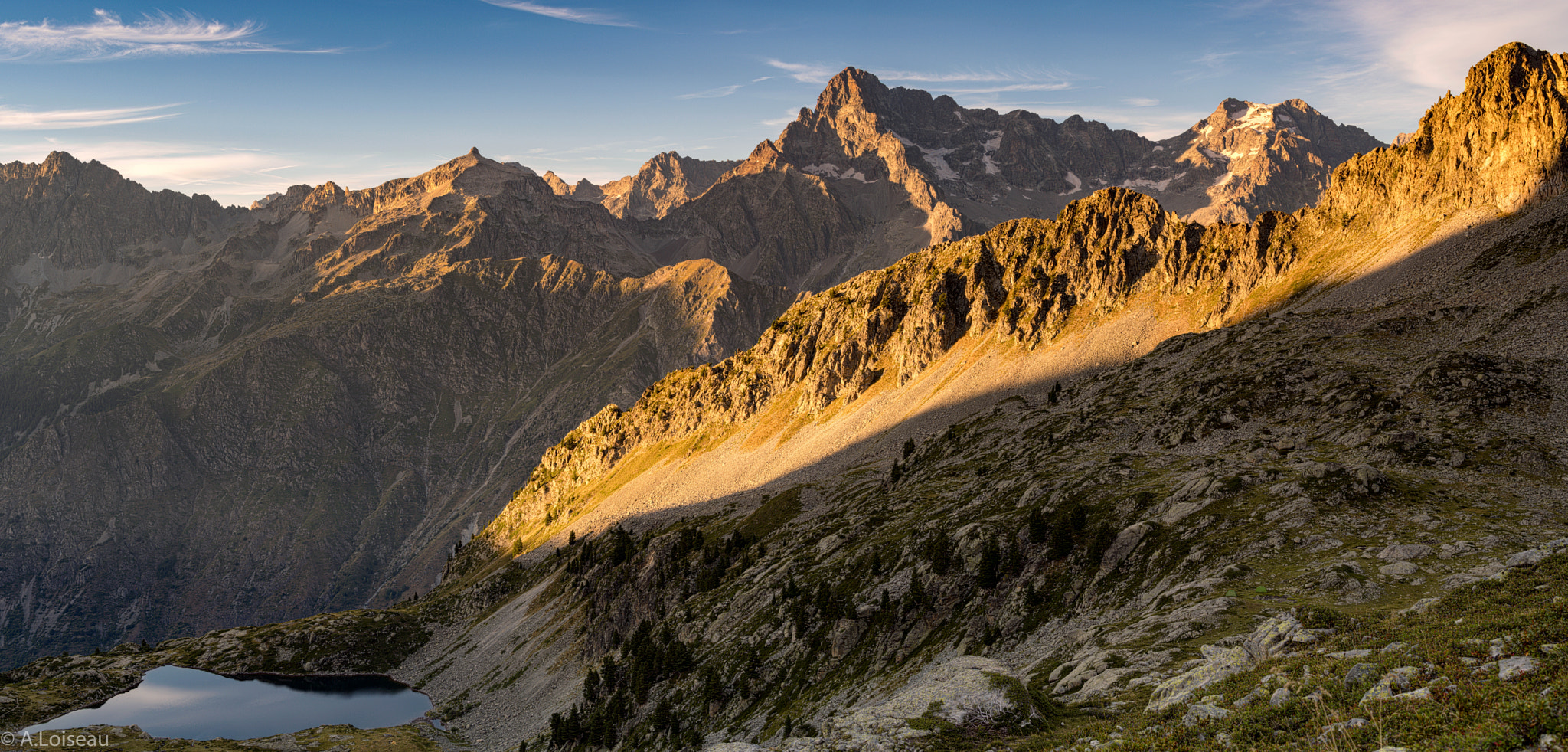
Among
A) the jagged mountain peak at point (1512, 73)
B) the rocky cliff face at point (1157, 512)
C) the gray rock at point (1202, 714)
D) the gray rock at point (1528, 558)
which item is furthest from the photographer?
the jagged mountain peak at point (1512, 73)

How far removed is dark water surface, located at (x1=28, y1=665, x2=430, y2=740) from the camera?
127188 mm

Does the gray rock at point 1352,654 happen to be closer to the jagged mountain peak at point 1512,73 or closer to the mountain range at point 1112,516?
the mountain range at point 1112,516

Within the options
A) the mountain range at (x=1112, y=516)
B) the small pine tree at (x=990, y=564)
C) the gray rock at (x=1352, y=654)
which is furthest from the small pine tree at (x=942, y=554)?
the gray rock at (x=1352, y=654)

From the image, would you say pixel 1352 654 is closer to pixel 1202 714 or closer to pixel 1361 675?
pixel 1361 675

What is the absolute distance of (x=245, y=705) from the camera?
474ft

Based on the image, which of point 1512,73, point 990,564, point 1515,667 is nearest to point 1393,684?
point 1515,667

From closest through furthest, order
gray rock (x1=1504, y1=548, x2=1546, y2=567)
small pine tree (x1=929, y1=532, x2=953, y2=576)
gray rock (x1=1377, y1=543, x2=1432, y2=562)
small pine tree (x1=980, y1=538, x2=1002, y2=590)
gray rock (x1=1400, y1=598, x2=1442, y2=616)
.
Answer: gray rock (x1=1400, y1=598, x2=1442, y2=616) < gray rock (x1=1504, y1=548, x2=1546, y2=567) < gray rock (x1=1377, y1=543, x2=1432, y2=562) < small pine tree (x1=980, y1=538, x2=1002, y2=590) < small pine tree (x1=929, y1=532, x2=953, y2=576)

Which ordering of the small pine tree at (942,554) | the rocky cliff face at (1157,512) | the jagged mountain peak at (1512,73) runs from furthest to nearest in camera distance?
1. the jagged mountain peak at (1512,73)
2. the small pine tree at (942,554)
3. the rocky cliff face at (1157,512)

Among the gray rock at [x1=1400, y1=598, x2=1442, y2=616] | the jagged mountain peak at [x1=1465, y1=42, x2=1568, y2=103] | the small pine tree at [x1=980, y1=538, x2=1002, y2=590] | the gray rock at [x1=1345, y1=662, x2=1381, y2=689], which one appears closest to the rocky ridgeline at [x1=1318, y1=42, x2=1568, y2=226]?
the jagged mountain peak at [x1=1465, y1=42, x2=1568, y2=103]

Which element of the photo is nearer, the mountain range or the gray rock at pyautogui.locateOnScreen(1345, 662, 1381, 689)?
the gray rock at pyautogui.locateOnScreen(1345, 662, 1381, 689)

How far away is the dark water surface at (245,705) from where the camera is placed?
127 m

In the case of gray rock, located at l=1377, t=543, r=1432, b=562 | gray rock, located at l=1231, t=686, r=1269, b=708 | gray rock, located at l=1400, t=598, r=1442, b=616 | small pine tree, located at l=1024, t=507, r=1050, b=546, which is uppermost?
gray rock, located at l=1231, t=686, r=1269, b=708

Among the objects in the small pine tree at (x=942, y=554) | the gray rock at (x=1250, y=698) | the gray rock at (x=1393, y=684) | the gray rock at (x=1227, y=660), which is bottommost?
the small pine tree at (x=942, y=554)

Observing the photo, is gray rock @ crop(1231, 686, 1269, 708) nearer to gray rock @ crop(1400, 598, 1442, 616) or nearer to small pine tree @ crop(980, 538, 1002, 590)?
gray rock @ crop(1400, 598, 1442, 616)
